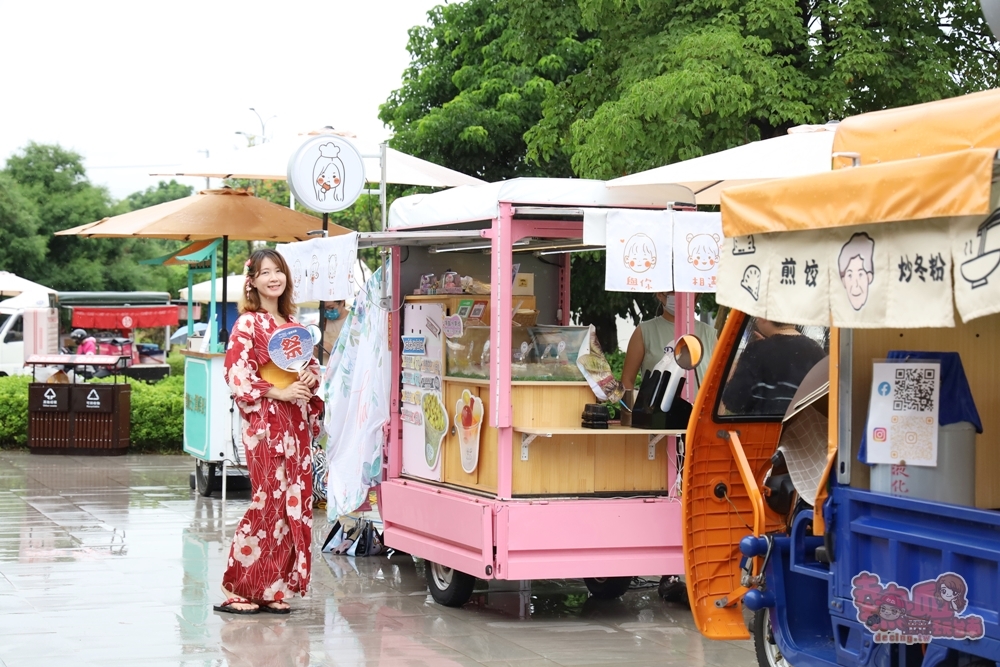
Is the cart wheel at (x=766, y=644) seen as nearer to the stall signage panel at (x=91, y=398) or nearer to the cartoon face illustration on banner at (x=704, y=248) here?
the cartoon face illustration on banner at (x=704, y=248)

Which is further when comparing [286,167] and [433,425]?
[286,167]

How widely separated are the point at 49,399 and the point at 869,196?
1319 centimetres

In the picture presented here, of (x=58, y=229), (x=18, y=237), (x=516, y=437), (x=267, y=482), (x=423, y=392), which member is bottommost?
(x=267, y=482)

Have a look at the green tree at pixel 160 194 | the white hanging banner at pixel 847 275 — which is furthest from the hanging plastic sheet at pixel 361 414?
the green tree at pixel 160 194

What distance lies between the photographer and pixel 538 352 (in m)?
7.91

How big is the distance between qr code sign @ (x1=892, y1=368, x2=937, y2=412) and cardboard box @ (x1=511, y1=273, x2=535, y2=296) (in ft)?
12.1

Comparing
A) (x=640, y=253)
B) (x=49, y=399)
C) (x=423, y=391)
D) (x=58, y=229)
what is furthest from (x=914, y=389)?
(x=58, y=229)

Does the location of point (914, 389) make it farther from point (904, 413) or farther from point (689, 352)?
point (689, 352)

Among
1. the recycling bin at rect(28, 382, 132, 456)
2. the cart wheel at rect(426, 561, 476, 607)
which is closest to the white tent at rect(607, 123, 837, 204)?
the cart wheel at rect(426, 561, 476, 607)

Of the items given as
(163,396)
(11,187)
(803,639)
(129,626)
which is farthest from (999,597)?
(11,187)

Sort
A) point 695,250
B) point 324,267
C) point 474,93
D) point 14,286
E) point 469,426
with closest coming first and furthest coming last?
1. point 695,250
2. point 469,426
3. point 324,267
4. point 474,93
5. point 14,286

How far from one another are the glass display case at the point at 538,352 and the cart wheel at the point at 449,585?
4.02ft

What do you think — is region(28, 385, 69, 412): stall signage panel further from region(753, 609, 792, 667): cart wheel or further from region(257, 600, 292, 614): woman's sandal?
region(753, 609, 792, 667): cart wheel

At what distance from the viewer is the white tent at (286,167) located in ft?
38.6
